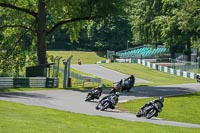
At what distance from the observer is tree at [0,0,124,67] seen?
4038 cm

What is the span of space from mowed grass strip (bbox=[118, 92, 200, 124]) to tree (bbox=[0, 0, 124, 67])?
40.6ft

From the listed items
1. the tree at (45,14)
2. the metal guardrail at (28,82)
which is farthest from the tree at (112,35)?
the metal guardrail at (28,82)

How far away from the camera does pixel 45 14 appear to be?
41.3 meters

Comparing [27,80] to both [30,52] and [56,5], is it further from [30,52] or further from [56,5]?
[30,52]

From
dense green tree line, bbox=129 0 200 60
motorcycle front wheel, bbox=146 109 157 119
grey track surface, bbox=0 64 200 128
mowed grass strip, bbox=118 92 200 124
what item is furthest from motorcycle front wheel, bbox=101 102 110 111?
dense green tree line, bbox=129 0 200 60

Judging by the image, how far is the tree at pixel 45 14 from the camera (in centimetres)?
4038

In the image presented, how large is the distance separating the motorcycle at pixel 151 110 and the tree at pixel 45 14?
61.7 feet

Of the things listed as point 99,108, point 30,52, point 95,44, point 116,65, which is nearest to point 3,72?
point 30,52

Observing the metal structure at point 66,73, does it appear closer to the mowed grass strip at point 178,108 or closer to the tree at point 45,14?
the tree at point 45,14

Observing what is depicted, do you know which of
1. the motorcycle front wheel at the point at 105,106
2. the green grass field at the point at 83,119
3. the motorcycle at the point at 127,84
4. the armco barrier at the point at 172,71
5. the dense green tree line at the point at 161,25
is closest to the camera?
the green grass field at the point at 83,119

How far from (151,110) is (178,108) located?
17.1ft

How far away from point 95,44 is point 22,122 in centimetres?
9795

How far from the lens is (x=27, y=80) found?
1404 inches

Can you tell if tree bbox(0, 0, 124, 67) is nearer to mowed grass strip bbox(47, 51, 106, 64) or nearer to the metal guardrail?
the metal guardrail
